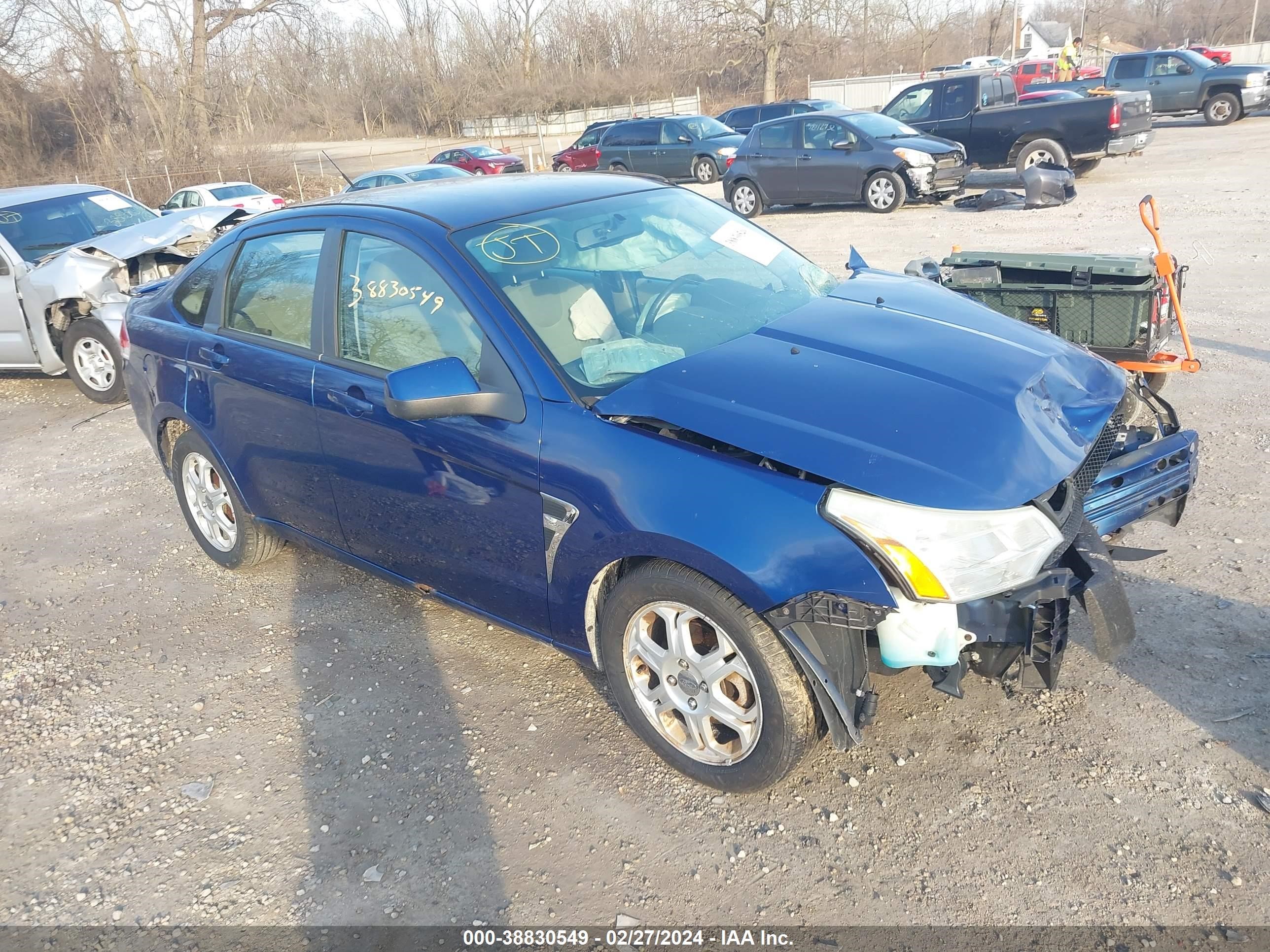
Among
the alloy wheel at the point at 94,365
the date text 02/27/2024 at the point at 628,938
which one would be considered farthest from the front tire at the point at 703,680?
the alloy wheel at the point at 94,365

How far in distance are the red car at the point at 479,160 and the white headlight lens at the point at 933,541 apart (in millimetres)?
23250

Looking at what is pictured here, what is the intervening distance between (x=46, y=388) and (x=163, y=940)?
8.31m

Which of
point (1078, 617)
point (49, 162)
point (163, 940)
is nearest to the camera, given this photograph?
point (163, 940)

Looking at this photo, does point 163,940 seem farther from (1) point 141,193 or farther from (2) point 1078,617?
(1) point 141,193

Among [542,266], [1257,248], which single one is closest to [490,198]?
[542,266]

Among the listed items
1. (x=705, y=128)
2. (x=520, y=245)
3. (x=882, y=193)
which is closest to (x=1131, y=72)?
(x=705, y=128)

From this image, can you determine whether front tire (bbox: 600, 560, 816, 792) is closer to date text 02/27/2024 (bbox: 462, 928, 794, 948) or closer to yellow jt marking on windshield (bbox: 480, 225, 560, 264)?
date text 02/27/2024 (bbox: 462, 928, 794, 948)

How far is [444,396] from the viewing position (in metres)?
3.06

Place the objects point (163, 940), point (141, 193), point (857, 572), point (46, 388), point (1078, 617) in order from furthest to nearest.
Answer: point (141, 193) < point (46, 388) < point (1078, 617) < point (163, 940) < point (857, 572)

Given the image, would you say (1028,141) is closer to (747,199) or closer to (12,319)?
(747,199)

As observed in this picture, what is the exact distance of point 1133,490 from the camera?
327 centimetres

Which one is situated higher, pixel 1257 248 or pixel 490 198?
pixel 490 198

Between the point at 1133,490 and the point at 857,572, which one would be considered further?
the point at 1133,490

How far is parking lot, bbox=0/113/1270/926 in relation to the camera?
2.71m
